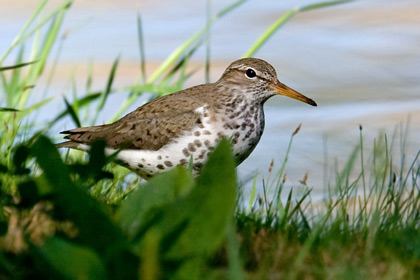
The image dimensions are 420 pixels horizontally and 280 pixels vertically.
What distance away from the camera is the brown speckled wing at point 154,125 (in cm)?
552

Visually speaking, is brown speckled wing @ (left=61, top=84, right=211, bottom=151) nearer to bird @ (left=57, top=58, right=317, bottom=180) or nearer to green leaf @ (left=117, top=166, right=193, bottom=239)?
bird @ (left=57, top=58, right=317, bottom=180)

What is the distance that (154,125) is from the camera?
18.5 ft

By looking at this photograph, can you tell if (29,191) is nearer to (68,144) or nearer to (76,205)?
(76,205)

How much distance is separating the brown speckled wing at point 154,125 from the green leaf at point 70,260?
2.87 meters

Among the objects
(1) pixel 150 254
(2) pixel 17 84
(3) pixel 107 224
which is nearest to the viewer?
(1) pixel 150 254

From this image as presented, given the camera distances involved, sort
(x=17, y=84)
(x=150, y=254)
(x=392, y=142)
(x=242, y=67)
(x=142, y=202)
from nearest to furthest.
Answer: (x=150, y=254), (x=142, y=202), (x=392, y=142), (x=242, y=67), (x=17, y=84)

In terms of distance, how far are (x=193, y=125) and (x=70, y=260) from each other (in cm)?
291

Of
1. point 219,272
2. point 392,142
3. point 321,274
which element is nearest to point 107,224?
point 219,272

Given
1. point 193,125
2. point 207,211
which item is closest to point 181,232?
point 207,211

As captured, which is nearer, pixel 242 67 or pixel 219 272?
pixel 219 272

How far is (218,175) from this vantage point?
2.90 metres

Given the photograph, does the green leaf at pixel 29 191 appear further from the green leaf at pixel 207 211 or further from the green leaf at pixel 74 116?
the green leaf at pixel 74 116

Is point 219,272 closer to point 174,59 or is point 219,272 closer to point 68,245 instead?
point 68,245

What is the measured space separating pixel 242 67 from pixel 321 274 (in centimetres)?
330
